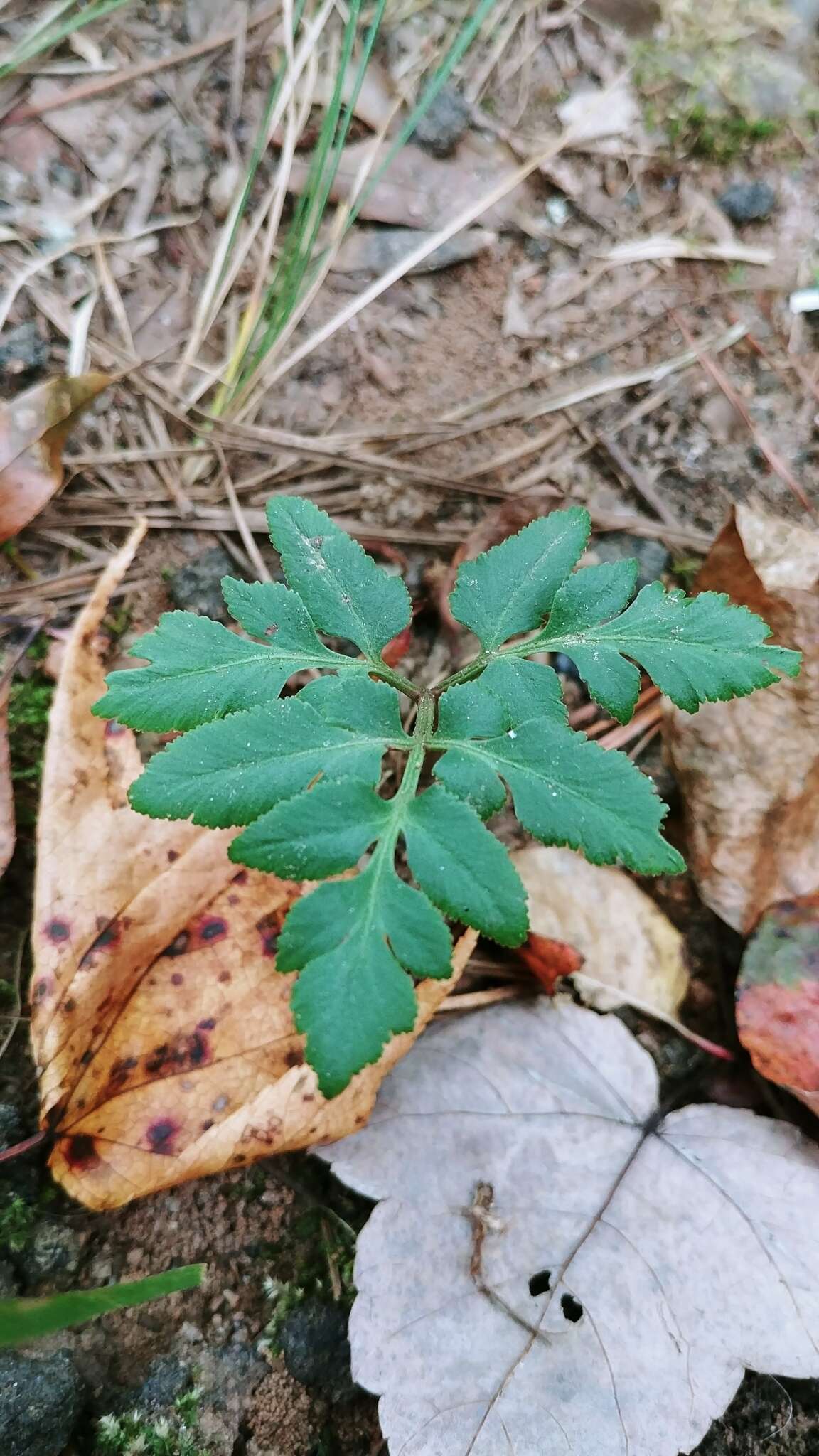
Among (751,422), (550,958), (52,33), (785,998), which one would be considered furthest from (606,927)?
(52,33)

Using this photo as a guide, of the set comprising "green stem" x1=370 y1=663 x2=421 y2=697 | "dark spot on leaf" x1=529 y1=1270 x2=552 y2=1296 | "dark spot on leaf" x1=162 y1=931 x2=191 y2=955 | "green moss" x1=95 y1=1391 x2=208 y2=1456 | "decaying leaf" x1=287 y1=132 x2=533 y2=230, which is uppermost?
"decaying leaf" x1=287 y1=132 x2=533 y2=230

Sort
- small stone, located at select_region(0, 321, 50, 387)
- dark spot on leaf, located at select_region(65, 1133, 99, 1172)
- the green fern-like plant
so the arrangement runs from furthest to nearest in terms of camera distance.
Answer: small stone, located at select_region(0, 321, 50, 387) < dark spot on leaf, located at select_region(65, 1133, 99, 1172) < the green fern-like plant

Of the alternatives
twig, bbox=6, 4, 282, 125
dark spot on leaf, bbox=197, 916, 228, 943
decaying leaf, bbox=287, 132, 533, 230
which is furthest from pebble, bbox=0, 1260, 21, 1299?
twig, bbox=6, 4, 282, 125

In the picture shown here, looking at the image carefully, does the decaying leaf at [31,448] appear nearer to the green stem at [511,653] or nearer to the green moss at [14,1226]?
the green stem at [511,653]

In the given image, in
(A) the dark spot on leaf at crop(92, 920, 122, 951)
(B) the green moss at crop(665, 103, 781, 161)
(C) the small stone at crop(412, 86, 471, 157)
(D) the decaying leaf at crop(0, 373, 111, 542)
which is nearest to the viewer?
(A) the dark spot on leaf at crop(92, 920, 122, 951)

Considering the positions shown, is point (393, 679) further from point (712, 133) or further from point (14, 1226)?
point (712, 133)

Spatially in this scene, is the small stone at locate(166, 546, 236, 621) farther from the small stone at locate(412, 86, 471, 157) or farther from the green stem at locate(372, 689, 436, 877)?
the small stone at locate(412, 86, 471, 157)

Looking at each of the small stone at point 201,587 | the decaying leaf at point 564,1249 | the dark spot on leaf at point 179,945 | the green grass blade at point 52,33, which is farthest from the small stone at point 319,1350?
the green grass blade at point 52,33
